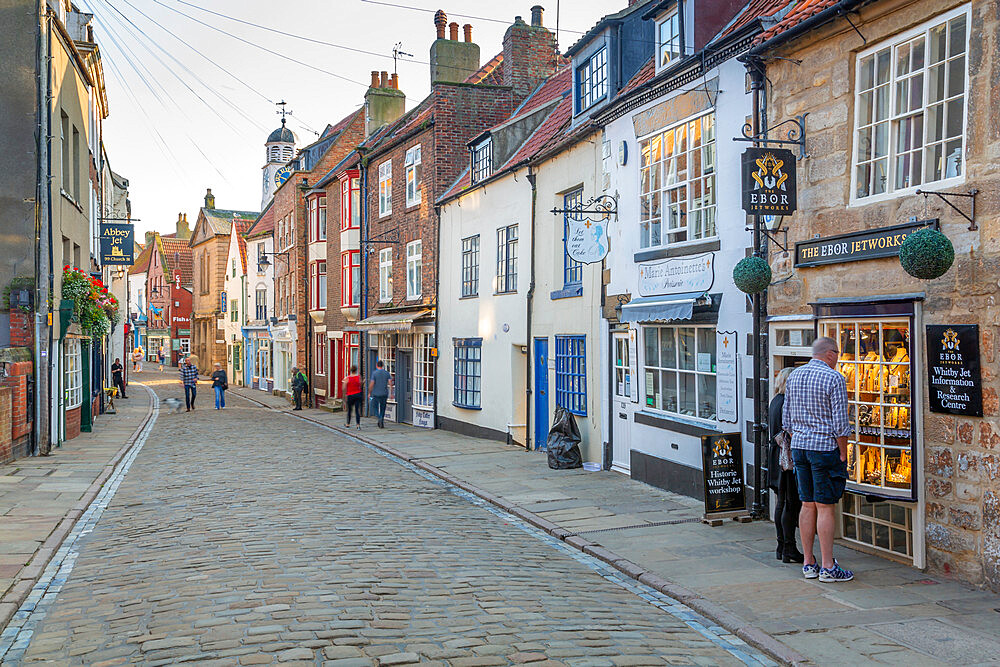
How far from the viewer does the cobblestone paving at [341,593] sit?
596 cm

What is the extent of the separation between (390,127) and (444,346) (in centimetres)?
1369

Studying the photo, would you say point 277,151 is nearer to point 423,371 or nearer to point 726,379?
point 423,371

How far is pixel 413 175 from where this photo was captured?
86.4 feet

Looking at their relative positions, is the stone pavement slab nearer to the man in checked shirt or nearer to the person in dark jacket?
the person in dark jacket

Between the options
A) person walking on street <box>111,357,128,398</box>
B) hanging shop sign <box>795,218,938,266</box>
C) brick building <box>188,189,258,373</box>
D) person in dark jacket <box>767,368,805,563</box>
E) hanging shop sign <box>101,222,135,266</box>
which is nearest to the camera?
hanging shop sign <box>795,218,938,266</box>

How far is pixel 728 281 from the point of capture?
11242 mm

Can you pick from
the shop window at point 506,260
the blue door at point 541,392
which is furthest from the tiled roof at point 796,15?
the shop window at point 506,260

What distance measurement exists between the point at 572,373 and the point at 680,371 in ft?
14.1

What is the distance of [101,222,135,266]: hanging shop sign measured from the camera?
2700cm

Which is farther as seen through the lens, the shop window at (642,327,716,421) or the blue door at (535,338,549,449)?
the blue door at (535,338,549,449)

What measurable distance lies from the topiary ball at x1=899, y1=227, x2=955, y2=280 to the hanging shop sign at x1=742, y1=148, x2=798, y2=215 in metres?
2.11

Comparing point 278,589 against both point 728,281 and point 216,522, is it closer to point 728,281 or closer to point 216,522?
point 216,522

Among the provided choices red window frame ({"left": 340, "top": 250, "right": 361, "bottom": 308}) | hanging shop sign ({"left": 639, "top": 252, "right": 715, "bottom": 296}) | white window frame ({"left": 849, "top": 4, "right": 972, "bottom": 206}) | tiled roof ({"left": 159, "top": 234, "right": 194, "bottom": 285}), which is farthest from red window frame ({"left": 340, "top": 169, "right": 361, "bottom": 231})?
tiled roof ({"left": 159, "top": 234, "right": 194, "bottom": 285})

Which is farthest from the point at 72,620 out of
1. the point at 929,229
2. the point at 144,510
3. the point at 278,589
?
the point at 929,229
